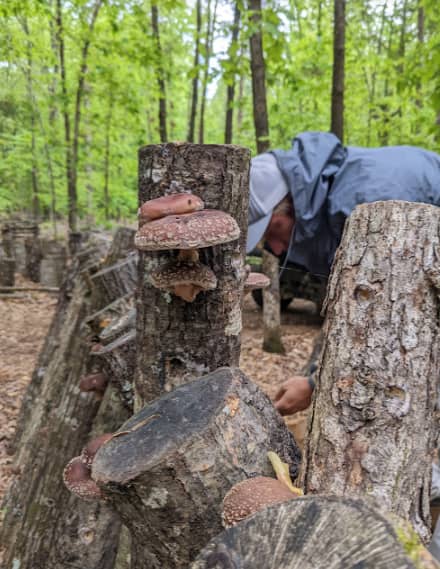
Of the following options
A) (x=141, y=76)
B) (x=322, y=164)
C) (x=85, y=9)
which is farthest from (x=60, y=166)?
(x=322, y=164)

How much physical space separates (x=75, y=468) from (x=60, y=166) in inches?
552

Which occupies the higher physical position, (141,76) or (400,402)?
(141,76)

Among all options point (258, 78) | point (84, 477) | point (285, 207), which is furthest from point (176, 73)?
point (84, 477)

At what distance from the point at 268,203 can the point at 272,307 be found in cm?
349

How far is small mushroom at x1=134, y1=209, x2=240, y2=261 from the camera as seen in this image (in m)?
1.63

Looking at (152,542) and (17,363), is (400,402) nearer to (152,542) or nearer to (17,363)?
(152,542)

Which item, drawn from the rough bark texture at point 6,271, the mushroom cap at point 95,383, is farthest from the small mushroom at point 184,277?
the rough bark texture at point 6,271

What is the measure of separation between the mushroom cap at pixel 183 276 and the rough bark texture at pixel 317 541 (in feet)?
3.16

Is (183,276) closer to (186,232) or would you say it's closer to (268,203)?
(186,232)

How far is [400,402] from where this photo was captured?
137cm

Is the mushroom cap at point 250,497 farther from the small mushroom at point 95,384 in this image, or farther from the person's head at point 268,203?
the person's head at point 268,203

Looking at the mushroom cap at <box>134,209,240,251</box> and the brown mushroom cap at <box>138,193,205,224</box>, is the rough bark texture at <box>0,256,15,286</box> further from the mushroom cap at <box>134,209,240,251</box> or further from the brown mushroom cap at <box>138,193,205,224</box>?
the mushroom cap at <box>134,209,240,251</box>

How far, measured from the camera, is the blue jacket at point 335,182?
3.28 meters

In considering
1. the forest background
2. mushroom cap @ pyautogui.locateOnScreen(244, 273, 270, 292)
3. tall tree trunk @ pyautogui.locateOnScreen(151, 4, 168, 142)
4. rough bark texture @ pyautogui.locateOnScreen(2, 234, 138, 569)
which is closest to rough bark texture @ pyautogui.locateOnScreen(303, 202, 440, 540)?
mushroom cap @ pyautogui.locateOnScreen(244, 273, 270, 292)
